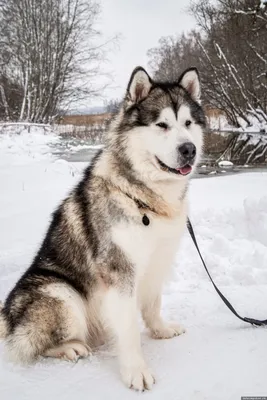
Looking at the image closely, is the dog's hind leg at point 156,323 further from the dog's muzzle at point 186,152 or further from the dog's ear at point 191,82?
the dog's ear at point 191,82

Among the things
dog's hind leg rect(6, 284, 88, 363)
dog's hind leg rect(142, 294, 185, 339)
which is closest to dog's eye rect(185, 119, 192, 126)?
dog's hind leg rect(142, 294, 185, 339)

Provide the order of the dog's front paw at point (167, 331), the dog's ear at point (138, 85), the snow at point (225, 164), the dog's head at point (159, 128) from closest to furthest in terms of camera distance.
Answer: the dog's head at point (159, 128) < the dog's ear at point (138, 85) < the dog's front paw at point (167, 331) < the snow at point (225, 164)

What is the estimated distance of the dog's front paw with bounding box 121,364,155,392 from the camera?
6.70 feet

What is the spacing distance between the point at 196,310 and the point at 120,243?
126 centimetres

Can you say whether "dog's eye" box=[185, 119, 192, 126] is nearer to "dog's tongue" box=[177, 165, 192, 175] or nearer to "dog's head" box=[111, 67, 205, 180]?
"dog's head" box=[111, 67, 205, 180]

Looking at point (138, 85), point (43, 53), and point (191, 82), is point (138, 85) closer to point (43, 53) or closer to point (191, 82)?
point (191, 82)

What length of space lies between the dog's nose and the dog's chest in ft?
1.44

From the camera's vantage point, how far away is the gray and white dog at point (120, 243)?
2.23m

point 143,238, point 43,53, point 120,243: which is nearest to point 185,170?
point 143,238

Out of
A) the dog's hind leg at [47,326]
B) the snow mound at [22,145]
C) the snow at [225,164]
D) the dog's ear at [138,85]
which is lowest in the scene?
the snow mound at [22,145]

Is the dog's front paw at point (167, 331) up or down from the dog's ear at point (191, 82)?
down

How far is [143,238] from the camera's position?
7.25ft

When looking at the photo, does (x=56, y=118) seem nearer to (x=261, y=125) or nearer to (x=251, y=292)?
(x=261, y=125)

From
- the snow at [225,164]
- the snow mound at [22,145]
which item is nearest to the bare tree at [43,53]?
the snow mound at [22,145]
